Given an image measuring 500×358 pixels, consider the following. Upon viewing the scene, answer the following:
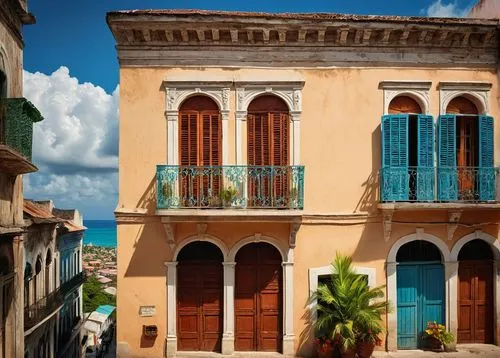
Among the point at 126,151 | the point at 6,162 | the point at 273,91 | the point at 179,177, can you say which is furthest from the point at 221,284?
the point at 6,162

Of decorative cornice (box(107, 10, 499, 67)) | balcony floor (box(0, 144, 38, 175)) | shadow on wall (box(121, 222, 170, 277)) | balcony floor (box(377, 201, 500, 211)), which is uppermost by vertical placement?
decorative cornice (box(107, 10, 499, 67))

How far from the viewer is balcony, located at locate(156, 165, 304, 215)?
10.2 meters

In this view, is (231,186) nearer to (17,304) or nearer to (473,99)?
(17,304)

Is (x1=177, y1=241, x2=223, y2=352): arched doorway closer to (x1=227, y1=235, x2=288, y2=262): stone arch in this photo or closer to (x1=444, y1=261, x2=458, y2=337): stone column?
(x1=227, y1=235, x2=288, y2=262): stone arch

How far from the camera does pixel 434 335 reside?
35.3 ft

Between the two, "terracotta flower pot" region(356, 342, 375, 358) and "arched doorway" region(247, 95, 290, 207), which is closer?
"terracotta flower pot" region(356, 342, 375, 358)

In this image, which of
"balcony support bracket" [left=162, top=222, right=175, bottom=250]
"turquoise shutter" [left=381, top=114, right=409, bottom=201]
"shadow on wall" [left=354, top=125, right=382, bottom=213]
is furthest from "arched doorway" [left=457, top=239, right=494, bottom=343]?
"balcony support bracket" [left=162, top=222, right=175, bottom=250]

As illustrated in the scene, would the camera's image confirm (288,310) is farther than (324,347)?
Yes

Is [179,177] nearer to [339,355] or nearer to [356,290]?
[356,290]

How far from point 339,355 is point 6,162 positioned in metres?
8.73

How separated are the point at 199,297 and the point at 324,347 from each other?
322 cm

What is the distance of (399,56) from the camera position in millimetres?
11102

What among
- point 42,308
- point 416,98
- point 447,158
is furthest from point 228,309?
point 42,308

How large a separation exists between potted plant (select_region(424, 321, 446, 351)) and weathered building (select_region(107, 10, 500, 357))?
234mm
